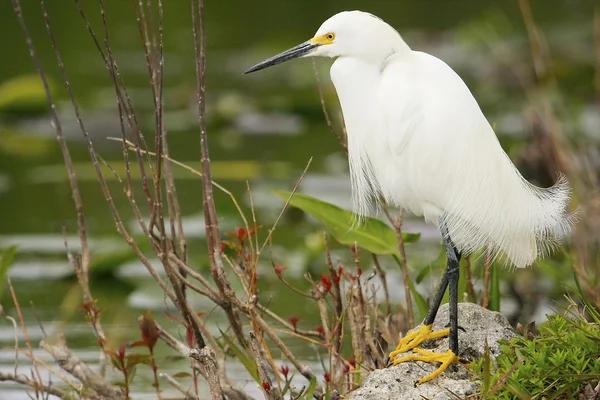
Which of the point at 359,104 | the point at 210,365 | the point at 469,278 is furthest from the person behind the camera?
the point at 469,278

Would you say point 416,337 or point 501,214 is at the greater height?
point 501,214

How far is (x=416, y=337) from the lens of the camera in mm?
2896

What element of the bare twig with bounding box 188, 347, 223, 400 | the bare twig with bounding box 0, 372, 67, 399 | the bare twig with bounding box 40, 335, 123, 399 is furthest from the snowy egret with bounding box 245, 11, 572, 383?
the bare twig with bounding box 0, 372, 67, 399

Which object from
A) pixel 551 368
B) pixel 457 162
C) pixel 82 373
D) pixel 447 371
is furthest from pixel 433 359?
pixel 82 373

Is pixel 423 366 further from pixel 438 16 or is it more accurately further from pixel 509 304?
pixel 438 16

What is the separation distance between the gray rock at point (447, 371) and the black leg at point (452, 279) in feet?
0.28

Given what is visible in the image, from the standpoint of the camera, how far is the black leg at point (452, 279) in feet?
9.12

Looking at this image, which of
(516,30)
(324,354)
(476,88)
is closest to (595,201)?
(324,354)

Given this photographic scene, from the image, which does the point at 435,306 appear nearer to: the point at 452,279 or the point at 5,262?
the point at 452,279

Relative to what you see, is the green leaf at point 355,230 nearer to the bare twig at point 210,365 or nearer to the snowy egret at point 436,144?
the snowy egret at point 436,144

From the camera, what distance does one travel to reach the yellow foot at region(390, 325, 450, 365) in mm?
2866

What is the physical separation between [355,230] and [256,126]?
5.55 metres

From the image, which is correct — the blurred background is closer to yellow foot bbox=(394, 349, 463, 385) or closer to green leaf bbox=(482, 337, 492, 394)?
yellow foot bbox=(394, 349, 463, 385)

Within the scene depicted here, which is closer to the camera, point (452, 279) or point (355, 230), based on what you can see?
point (452, 279)
